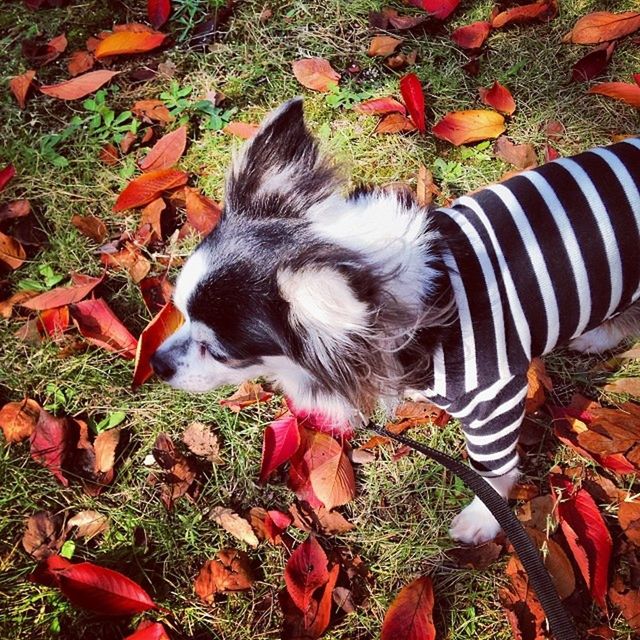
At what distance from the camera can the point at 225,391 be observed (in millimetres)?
2283

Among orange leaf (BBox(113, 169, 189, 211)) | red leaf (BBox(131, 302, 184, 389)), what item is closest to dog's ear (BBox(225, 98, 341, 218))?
red leaf (BBox(131, 302, 184, 389))

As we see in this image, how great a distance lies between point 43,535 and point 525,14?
2944 mm

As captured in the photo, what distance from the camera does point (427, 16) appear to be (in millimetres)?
2930

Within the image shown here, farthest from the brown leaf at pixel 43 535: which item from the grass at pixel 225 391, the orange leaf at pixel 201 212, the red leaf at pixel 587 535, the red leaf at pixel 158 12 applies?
the red leaf at pixel 158 12

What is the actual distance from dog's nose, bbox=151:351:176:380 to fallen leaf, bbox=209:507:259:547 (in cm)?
52

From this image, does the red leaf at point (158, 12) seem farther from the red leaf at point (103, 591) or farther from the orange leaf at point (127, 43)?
the red leaf at point (103, 591)

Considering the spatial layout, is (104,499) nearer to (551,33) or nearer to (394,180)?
(394,180)

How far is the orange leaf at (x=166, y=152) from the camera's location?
2.69 m

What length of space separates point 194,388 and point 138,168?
127cm

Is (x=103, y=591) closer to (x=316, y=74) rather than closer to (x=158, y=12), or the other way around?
(x=316, y=74)

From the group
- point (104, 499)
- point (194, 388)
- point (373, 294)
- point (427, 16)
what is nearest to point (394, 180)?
point (427, 16)

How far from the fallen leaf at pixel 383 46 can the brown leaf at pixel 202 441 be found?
6.14ft

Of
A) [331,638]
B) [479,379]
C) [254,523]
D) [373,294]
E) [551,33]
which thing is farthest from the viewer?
[551,33]

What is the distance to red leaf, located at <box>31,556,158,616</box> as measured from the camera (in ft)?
6.06
